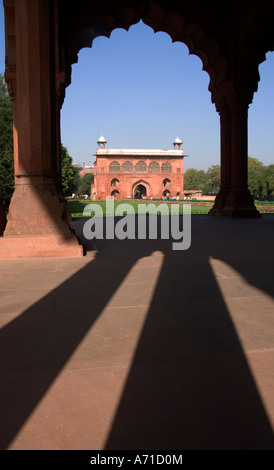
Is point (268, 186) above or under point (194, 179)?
under

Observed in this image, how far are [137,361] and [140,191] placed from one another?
69039mm

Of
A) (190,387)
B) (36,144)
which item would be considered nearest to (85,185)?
(36,144)

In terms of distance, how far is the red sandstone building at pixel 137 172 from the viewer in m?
58.8

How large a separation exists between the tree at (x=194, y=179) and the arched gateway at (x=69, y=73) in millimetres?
93498

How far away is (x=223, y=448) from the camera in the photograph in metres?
0.94

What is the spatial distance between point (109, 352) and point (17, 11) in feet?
13.1

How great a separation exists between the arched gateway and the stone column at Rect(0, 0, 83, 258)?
0.01 metres

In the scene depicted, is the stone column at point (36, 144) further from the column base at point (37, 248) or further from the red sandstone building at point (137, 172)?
the red sandstone building at point (137, 172)

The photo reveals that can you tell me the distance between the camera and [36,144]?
13.5 ft

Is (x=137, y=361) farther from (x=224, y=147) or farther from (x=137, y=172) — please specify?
(x=137, y=172)

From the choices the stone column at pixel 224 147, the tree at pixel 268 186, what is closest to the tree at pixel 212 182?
the tree at pixel 268 186

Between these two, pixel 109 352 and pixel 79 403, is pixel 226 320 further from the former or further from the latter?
pixel 79 403

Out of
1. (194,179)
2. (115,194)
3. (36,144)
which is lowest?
(36,144)
